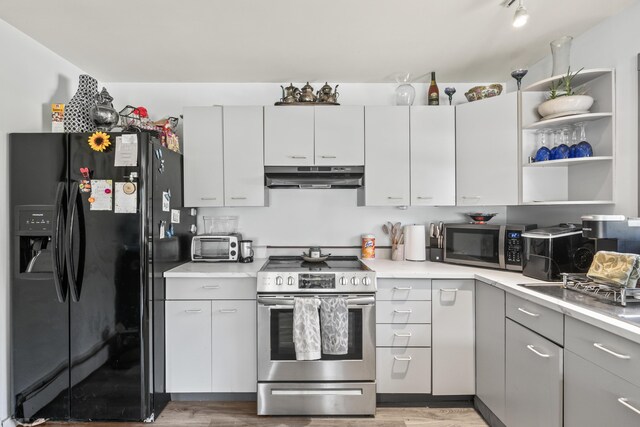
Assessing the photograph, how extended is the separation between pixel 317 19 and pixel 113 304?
2161 millimetres

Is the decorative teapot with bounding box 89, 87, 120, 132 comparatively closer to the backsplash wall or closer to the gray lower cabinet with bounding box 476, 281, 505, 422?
the backsplash wall

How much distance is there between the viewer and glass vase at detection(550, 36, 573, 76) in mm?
2146

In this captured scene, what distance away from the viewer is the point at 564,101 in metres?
2.06

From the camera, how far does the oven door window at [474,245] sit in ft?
7.97

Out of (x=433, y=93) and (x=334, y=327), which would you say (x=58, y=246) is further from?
(x=433, y=93)

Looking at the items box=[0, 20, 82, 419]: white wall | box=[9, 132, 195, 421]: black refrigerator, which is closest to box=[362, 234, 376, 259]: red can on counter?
box=[9, 132, 195, 421]: black refrigerator

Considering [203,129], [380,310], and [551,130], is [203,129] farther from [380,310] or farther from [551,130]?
[551,130]

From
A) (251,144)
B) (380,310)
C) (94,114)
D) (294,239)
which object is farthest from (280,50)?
(380,310)

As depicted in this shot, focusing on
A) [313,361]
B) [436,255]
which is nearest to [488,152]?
[436,255]

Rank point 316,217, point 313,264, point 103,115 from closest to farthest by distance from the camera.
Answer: point 103,115
point 313,264
point 316,217

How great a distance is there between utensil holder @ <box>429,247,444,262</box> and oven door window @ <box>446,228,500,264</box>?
74mm

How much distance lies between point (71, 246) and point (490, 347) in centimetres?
268

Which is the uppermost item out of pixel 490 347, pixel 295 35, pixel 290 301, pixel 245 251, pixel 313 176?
pixel 295 35

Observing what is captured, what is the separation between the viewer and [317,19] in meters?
1.99
